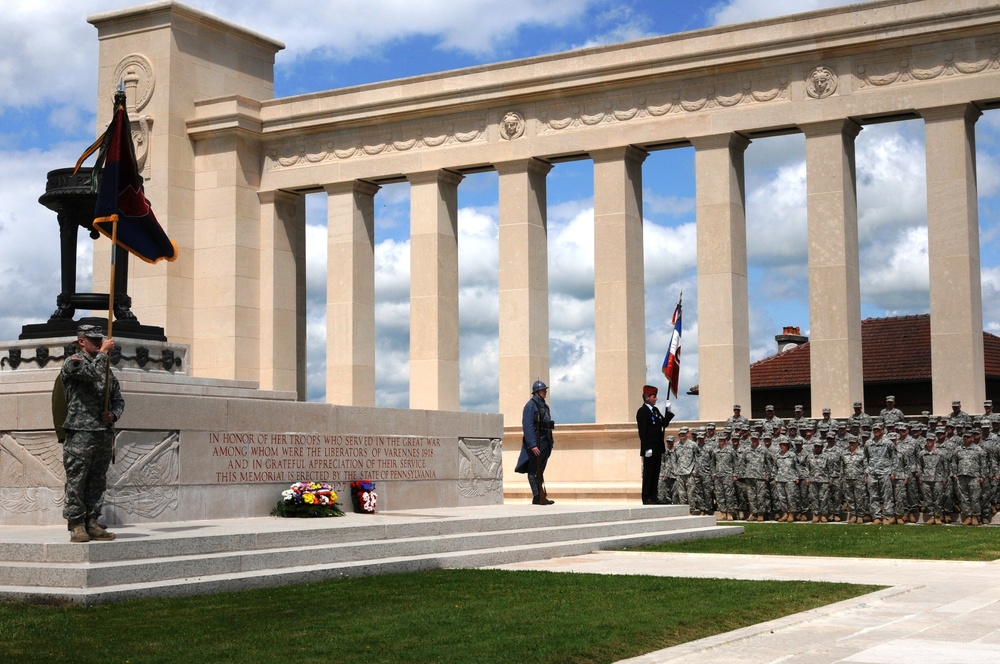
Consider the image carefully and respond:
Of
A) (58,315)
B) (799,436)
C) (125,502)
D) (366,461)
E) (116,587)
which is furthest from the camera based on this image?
(799,436)

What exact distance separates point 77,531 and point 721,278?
2181 cm

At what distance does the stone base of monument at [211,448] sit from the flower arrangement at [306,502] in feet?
1.14

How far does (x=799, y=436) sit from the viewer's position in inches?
1131

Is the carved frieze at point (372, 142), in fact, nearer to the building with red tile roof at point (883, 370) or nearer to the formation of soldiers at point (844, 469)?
the formation of soldiers at point (844, 469)

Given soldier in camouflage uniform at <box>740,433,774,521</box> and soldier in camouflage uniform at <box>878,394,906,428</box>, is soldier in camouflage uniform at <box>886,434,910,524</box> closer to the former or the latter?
soldier in camouflage uniform at <box>878,394,906,428</box>

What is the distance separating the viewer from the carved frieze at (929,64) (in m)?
29.9

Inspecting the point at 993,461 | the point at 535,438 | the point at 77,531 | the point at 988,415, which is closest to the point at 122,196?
the point at 77,531

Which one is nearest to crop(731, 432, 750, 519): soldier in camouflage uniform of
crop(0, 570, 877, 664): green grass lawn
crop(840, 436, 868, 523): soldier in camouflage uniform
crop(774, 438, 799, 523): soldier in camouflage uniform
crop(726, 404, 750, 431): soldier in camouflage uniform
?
crop(774, 438, 799, 523): soldier in camouflage uniform

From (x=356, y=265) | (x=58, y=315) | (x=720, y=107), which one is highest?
(x=720, y=107)

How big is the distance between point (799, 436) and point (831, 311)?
13.6ft

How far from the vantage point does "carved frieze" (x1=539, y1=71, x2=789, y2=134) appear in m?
32.6

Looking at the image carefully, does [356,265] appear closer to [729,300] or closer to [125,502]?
[729,300]

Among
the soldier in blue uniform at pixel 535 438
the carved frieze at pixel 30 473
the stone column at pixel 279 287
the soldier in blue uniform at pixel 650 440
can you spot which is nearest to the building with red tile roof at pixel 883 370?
the stone column at pixel 279 287

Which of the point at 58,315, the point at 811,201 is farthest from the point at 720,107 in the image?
the point at 58,315
